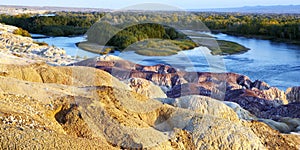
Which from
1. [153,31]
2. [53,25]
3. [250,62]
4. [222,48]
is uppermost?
[153,31]

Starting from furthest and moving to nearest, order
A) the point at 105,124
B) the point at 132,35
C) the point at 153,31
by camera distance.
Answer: the point at 153,31 → the point at 132,35 → the point at 105,124

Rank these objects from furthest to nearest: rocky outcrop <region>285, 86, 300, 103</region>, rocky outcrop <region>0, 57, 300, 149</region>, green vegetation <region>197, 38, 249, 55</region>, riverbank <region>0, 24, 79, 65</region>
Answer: green vegetation <region>197, 38, 249, 55</region>
riverbank <region>0, 24, 79, 65</region>
rocky outcrop <region>285, 86, 300, 103</region>
rocky outcrop <region>0, 57, 300, 149</region>

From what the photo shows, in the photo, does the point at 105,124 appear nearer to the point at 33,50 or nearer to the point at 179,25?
the point at 33,50

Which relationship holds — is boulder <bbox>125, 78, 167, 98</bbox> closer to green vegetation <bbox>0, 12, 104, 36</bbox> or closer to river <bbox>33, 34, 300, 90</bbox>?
river <bbox>33, 34, 300, 90</bbox>

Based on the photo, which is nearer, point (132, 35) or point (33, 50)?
point (33, 50)

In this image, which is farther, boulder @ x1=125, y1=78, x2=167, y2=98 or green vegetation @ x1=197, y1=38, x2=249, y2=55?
green vegetation @ x1=197, y1=38, x2=249, y2=55

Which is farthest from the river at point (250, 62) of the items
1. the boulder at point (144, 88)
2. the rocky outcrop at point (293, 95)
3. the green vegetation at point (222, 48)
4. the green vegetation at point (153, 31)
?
the boulder at point (144, 88)

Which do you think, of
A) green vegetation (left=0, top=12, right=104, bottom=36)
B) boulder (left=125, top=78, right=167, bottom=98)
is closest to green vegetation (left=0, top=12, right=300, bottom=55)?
green vegetation (left=0, top=12, right=104, bottom=36)

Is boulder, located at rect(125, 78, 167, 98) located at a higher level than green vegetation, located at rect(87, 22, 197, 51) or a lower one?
higher

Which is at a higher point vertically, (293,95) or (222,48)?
(293,95)

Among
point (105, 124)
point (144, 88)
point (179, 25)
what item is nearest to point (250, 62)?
point (179, 25)

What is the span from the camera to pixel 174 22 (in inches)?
1517

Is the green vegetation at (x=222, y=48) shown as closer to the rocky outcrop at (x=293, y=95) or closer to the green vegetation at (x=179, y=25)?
the green vegetation at (x=179, y=25)

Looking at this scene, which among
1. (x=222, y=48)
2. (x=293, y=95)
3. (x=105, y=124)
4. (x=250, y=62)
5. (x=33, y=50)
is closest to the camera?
(x=105, y=124)
